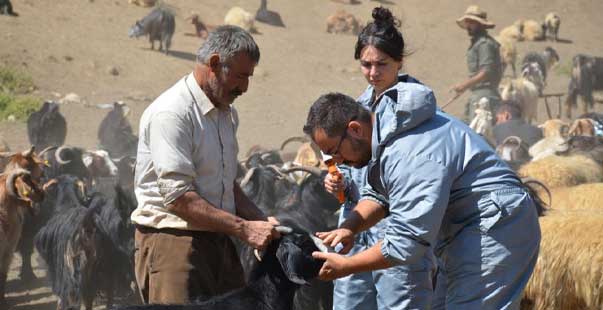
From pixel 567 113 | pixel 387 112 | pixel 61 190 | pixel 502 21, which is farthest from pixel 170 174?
pixel 502 21

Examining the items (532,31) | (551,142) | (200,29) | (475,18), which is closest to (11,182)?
(475,18)

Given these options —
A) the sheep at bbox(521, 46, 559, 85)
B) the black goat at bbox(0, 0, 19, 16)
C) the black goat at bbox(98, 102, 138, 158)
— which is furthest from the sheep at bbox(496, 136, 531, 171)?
the black goat at bbox(0, 0, 19, 16)

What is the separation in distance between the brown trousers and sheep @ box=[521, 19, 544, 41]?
3159 cm

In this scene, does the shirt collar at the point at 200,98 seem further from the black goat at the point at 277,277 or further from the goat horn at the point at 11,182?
the goat horn at the point at 11,182

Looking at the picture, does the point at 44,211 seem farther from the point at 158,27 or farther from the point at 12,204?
the point at 158,27

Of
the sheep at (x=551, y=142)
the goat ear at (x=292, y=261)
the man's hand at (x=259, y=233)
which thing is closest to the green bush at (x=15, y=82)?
the sheep at (x=551, y=142)

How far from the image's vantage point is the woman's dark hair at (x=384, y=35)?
4.51m

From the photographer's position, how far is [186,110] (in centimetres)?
434

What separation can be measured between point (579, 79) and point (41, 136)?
653 inches

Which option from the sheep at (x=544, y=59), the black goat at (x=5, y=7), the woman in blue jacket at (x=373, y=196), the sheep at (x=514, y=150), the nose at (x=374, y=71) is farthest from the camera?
the sheep at (x=544, y=59)

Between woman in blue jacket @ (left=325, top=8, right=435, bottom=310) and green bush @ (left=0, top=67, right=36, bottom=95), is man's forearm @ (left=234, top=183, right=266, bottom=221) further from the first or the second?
green bush @ (left=0, top=67, right=36, bottom=95)

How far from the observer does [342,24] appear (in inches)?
1232

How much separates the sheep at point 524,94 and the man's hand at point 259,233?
18.3m

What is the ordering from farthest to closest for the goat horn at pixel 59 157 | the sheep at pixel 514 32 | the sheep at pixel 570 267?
1. the sheep at pixel 514 32
2. the goat horn at pixel 59 157
3. the sheep at pixel 570 267
